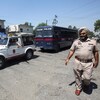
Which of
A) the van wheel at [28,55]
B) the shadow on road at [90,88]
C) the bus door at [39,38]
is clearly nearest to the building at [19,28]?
the bus door at [39,38]

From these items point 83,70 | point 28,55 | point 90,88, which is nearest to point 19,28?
point 28,55

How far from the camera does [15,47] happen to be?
827 centimetres

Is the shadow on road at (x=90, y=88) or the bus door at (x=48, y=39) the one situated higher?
the bus door at (x=48, y=39)

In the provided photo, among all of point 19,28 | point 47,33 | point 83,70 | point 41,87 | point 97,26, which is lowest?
point 41,87

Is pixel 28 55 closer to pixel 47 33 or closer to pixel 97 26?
pixel 47 33

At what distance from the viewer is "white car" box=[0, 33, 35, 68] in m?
7.63

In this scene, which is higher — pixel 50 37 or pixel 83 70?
pixel 50 37

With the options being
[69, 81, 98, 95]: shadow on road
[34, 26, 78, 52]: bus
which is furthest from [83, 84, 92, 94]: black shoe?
[34, 26, 78, 52]: bus

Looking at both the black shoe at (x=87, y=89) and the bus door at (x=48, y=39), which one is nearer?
the black shoe at (x=87, y=89)

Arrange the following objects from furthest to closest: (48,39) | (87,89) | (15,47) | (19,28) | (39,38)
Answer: (19,28) → (39,38) → (48,39) → (15,47) → (87,89)

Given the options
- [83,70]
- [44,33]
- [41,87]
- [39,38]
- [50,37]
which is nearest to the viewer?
[83,70]

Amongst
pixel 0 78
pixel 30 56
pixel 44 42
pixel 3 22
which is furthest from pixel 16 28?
pixel 0 78

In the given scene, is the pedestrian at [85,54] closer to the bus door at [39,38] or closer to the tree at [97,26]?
the bus door at [39,38]

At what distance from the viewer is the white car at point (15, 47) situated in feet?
25.0
